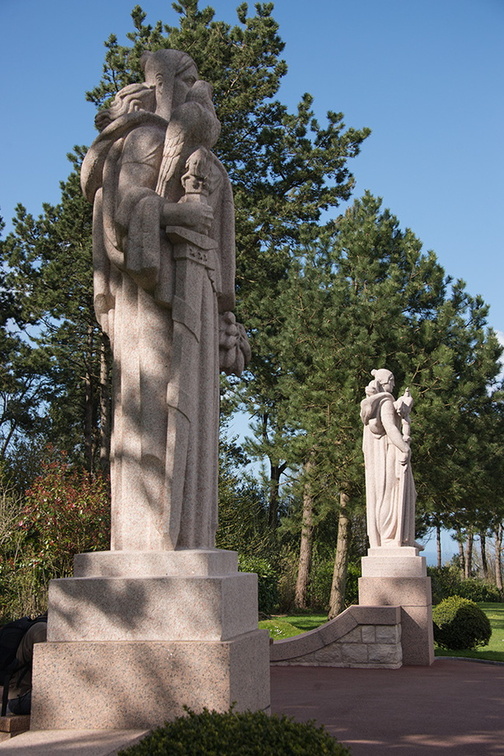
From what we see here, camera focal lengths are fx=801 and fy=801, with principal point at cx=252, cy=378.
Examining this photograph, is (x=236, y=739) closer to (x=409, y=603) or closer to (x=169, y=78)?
(x=169, y=78)

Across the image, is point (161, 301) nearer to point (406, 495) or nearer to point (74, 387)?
point (406, 495)

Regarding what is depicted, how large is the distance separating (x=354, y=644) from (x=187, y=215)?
7965mm

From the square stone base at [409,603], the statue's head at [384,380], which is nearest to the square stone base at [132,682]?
the square stone base at [409,603]

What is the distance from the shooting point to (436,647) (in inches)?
579

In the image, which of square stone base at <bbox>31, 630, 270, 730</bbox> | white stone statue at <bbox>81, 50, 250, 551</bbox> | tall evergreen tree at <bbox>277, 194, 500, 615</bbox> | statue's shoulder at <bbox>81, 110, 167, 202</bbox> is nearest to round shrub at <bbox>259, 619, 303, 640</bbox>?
tall evergreen tree at <bbox>277, 194, 500, 615</bbox>

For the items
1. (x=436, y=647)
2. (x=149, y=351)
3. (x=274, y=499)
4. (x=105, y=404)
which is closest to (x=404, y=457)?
(x=436, y=647)

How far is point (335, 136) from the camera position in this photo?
2706cm

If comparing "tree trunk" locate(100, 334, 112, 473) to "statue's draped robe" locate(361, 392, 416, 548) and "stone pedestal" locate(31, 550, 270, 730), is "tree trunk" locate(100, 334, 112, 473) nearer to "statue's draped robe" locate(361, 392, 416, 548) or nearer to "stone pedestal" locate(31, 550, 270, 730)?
"statue's draped robe" locate(361, 392, 416, 548)

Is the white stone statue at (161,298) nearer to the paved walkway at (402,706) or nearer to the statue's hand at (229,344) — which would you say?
the statue's hand at (229,344)

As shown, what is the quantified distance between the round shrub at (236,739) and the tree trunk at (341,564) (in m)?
18.7

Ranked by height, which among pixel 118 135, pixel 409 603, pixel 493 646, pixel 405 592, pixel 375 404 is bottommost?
pixel 493 646

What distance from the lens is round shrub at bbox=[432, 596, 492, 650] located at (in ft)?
45.4

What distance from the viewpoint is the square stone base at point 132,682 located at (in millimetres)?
4023

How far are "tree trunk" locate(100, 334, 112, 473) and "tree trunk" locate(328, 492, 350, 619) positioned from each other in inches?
284
